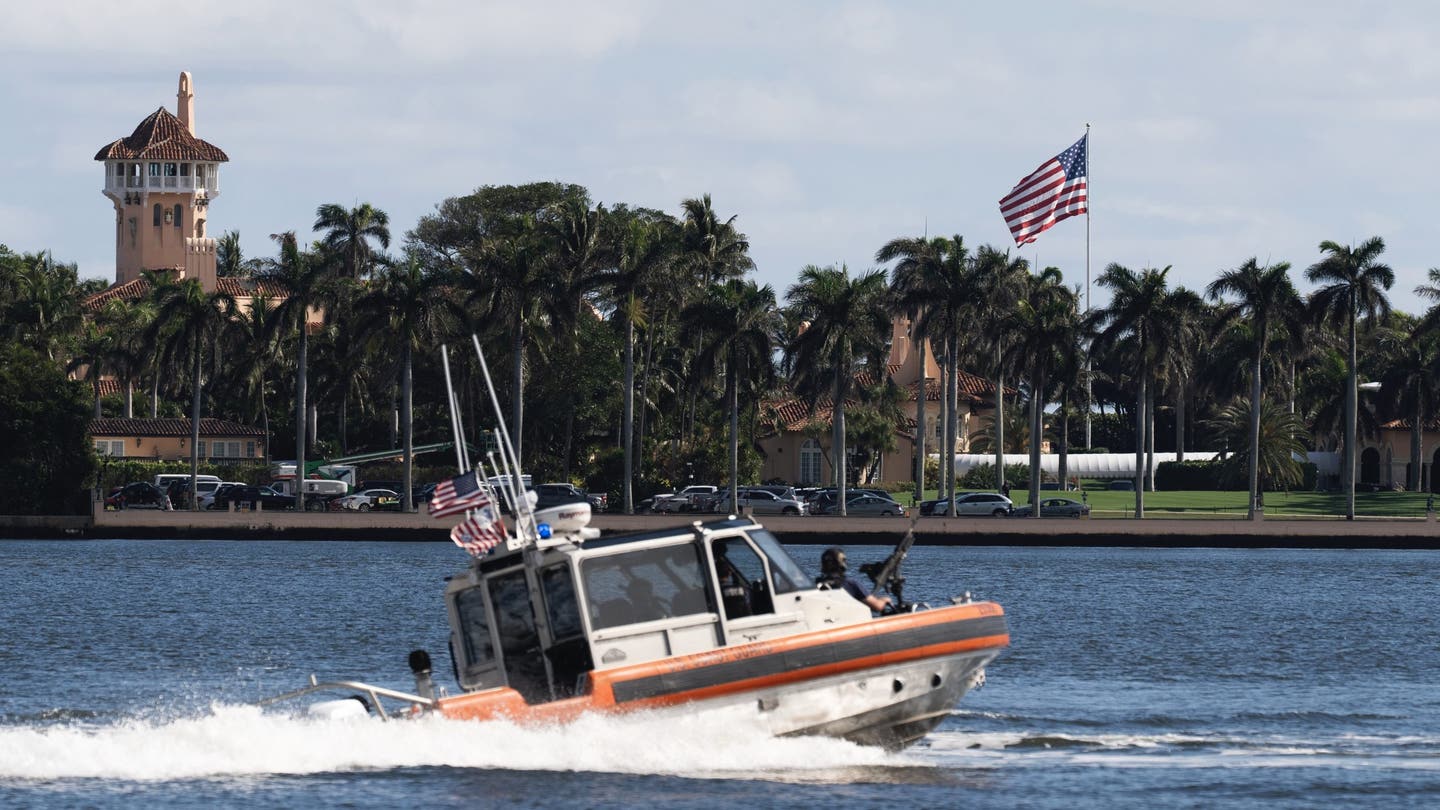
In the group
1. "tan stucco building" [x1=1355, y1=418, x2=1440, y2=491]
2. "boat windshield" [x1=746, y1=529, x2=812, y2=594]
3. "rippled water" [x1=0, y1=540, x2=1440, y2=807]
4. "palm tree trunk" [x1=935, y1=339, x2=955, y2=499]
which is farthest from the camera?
"tan stucco building" [x1=1355, y1=418, x2=1440, y2=491]

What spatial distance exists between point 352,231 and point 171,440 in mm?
16500

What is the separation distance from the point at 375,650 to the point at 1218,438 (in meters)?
96.5

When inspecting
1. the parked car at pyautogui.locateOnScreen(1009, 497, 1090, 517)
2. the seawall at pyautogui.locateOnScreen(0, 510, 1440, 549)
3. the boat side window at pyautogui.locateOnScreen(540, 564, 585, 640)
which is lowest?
the seawall at pyautogui.locateOnScreen(0, 510, 1440, 549)

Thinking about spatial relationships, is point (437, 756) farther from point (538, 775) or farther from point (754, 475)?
point (754, 475)

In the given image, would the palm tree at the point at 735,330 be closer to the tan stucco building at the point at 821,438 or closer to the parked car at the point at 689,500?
the parked car at the point at 689,500

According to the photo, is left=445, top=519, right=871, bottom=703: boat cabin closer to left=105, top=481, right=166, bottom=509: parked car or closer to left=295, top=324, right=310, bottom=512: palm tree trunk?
left=295, top=324, right=310, bottom=512: palm tree trunk

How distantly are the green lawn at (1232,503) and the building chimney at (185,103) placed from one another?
321 ft

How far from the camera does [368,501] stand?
98062mm

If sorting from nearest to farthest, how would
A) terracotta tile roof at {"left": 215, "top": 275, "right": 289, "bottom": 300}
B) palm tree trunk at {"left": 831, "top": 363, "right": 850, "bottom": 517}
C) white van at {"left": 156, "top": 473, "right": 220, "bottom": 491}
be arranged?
→ palm tree trunk at {"left": 831, "top": 363, "right": 850, "bottom": 517}, white van at {"left": 156, "top": 473, "right": 220, "bottom": 491}, terracotta tile roof at {"left": 215, "top": 275, "right": 289, "bottom": 300}

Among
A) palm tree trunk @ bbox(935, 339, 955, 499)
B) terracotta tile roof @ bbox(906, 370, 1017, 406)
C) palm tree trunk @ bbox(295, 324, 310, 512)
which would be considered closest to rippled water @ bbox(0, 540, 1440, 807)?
palm tree trunk @ bbox(295, 324, 310, 512)

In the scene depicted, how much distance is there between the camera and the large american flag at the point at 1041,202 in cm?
8756

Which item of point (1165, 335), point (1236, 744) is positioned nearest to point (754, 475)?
point (1165, 335)

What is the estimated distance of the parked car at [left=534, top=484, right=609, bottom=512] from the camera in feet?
293

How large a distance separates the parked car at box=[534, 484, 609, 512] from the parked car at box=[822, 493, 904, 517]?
10855mm
